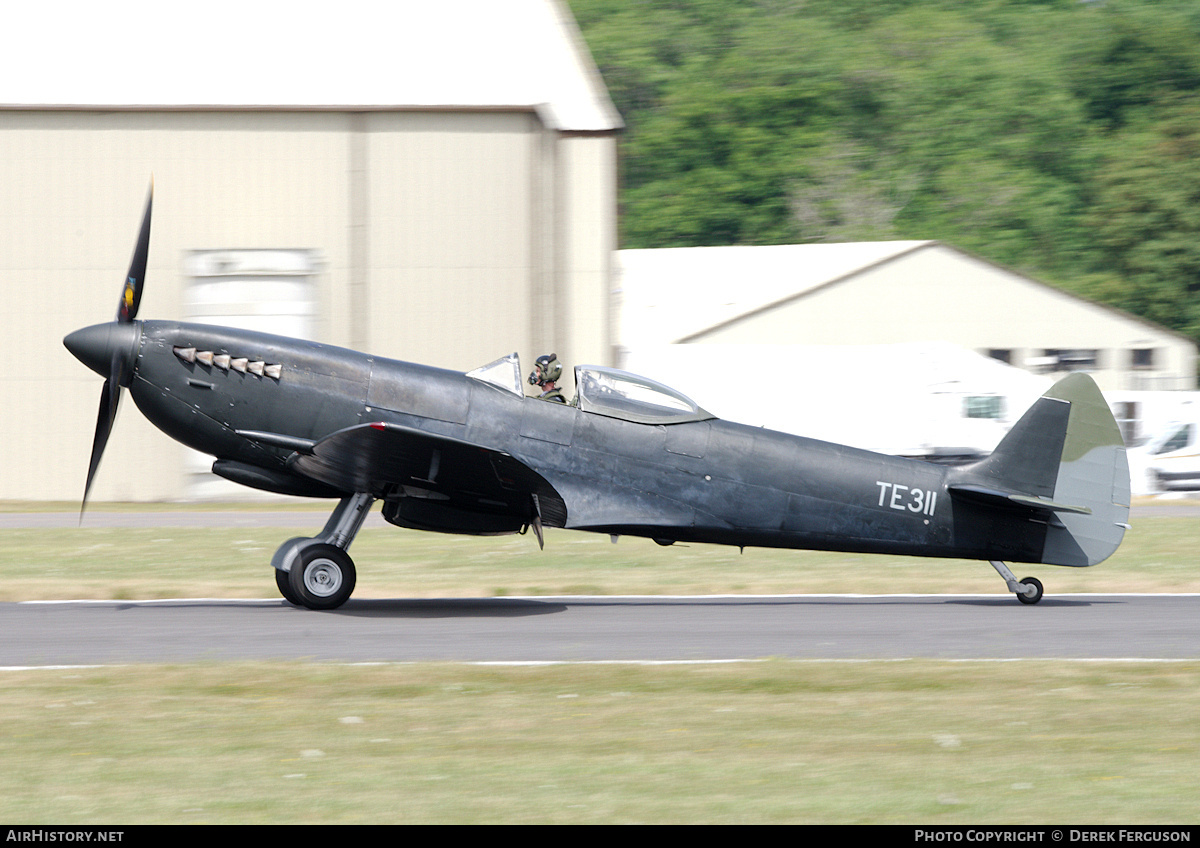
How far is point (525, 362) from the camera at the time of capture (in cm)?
2448

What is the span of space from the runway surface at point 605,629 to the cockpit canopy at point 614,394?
1.82m

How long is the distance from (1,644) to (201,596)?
9.41 feet

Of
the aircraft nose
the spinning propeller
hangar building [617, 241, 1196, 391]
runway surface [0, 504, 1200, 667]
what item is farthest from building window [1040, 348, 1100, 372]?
the aircraft nose

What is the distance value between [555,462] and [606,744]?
458cm

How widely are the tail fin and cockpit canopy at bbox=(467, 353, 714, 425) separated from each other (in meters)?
2.80

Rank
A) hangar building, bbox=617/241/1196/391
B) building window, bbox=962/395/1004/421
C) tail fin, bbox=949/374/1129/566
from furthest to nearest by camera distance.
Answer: hangar building, bbox=617/241/1196/391 → building window, bbox=962/395/1004/421 → tail fin, bbox=949/374/1129/566

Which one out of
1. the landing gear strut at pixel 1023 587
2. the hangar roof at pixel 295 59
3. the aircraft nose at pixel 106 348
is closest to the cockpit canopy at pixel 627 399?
the landing gear strut at pixel 1023 587

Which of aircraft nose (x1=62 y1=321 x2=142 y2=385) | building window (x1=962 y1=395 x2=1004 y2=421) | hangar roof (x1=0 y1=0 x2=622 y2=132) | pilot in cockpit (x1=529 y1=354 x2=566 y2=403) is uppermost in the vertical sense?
hangar roof (x1=0 y1=0 x2=622 y2=132)

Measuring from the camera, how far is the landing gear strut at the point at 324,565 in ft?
37.2

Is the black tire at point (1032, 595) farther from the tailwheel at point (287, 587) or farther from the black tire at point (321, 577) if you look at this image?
the tailwheel at point (287, 587)

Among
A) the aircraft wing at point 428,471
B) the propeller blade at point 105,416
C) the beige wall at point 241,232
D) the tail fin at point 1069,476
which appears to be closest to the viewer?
the aircraft wing at point 428,471

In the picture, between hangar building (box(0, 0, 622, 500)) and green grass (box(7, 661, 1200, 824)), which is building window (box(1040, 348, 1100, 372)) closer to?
hangar building (box(0, 0, 622, 500))

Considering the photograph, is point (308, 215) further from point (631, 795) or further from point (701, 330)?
point (631, 795)

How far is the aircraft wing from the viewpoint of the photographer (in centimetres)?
1049
